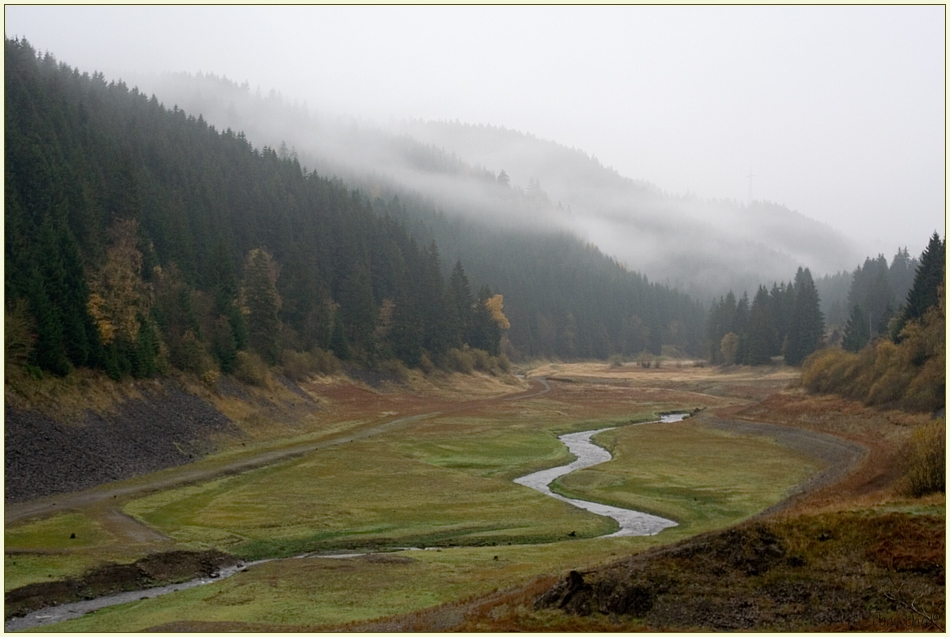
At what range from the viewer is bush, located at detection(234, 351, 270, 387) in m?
96.7

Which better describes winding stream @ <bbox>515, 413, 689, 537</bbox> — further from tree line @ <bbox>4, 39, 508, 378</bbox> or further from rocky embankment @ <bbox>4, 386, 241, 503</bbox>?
tree line @ <bbox>4, 39, 508, 378</bbox>

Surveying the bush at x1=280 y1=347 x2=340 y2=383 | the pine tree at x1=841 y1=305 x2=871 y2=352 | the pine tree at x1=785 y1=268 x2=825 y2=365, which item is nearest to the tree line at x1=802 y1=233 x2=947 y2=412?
the pine tree at x1=841 y1=305 x2=871 y2=352

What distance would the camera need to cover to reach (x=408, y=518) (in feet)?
159

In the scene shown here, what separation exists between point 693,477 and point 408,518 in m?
27.5

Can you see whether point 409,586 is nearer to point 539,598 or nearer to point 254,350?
point 539,598

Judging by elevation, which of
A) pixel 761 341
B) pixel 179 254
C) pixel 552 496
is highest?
pixel 179 254

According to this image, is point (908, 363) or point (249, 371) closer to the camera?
point (908, 363)

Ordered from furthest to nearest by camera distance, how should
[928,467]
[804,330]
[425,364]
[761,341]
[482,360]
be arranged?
1. [761,341]
2. [804,330]
3. [482,360]
4. [425,364]
5. [928,467]

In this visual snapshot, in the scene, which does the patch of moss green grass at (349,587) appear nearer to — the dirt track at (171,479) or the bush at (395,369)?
the dirt track at (171,479)

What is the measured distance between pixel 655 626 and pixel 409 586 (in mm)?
13562

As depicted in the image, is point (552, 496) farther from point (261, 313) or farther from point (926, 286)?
point (926, 286)

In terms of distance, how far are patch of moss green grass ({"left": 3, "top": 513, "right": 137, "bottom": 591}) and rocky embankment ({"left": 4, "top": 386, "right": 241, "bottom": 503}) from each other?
6.95 meters

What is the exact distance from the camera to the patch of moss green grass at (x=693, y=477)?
167 feet

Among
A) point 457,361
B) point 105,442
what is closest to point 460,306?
point 457,361
